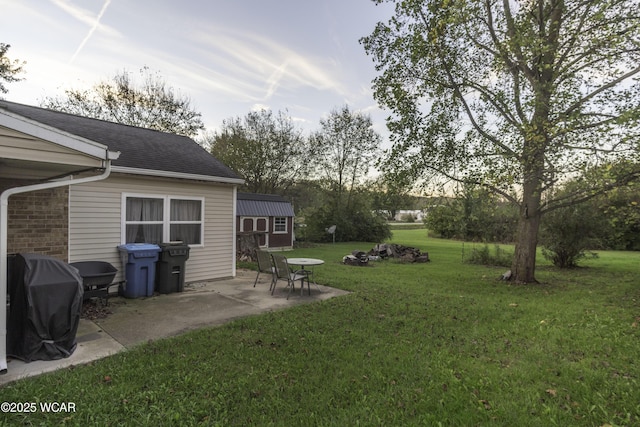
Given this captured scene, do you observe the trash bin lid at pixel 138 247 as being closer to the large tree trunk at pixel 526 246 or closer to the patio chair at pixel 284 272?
the patio chair at pixel 284 272

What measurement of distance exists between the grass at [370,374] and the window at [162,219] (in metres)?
3.54

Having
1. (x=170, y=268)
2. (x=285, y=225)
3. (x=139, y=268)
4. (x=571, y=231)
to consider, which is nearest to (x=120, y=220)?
(x=139, y=268)

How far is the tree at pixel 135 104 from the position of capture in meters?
19.8

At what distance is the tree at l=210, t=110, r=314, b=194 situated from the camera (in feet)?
79.4

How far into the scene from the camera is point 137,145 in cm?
779

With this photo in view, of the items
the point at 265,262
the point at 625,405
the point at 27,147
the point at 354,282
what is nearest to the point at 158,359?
the point at 27,147

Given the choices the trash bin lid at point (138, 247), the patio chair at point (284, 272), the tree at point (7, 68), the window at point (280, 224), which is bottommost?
the patio chair at point (284, 272)

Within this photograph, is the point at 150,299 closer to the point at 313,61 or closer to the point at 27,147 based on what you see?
the point at 27,147

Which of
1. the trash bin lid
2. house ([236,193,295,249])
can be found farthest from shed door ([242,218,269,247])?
the trash bin lid

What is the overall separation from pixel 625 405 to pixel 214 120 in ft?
88.4

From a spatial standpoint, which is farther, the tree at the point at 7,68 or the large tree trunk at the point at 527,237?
the tree at the point at 7,68

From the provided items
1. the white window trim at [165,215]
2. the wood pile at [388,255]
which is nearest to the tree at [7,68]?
the white window trim at [165,215]

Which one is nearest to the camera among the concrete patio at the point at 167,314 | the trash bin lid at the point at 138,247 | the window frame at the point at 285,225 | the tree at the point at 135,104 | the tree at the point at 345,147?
the concrete patio at the point at 167,314

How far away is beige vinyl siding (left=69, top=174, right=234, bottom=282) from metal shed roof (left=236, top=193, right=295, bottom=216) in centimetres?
866
